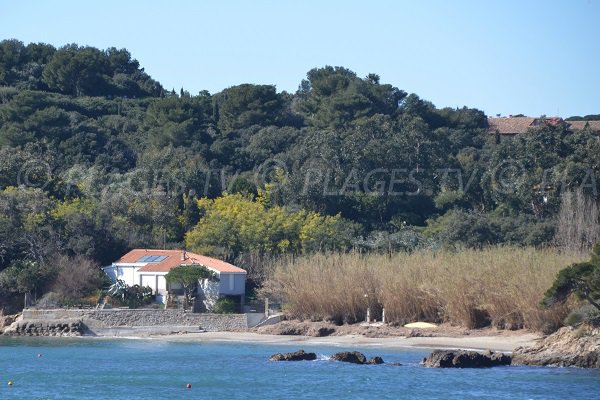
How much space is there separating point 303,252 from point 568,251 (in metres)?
16.0

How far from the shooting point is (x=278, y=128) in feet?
302

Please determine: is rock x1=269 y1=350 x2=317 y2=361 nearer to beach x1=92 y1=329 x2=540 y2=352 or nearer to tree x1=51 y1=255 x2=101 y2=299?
beach x1=92 y1=329 x2=540 y2=352

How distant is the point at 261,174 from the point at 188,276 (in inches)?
986

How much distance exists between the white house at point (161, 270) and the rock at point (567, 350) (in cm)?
1839

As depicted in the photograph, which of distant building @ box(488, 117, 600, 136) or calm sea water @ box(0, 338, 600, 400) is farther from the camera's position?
distant building @ box(488, 117, 600, 136)

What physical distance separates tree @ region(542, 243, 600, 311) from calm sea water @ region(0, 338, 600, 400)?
2.56 m

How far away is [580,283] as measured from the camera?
38.8 meters

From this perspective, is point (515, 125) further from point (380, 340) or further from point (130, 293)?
point (380, 340)

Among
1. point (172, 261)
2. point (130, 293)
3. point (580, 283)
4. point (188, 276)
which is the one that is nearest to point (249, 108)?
point (172, 261)

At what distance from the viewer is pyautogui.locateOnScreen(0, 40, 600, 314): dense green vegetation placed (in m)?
61.6

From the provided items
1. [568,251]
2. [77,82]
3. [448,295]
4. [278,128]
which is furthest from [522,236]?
[77,82]

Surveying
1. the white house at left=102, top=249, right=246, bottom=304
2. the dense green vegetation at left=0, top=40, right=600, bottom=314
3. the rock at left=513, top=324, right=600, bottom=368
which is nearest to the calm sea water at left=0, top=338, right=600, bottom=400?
the rock at left=513, top=324, right=600, bottom=368

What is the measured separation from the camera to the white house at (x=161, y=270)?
55.6 m

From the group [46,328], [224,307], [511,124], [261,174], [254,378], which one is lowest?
[254,378]
